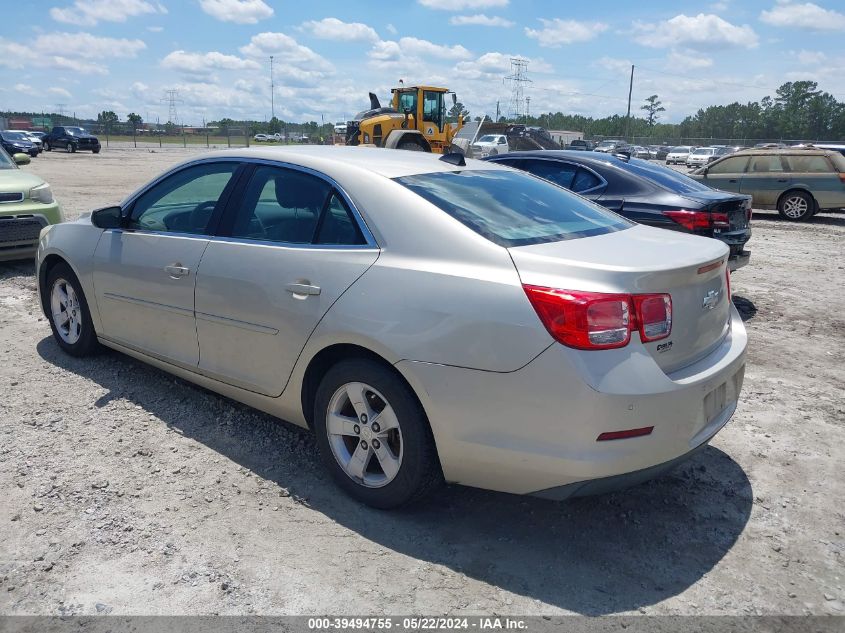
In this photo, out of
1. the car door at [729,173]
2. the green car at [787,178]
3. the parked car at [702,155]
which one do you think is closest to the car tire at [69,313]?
the green car at [787,178]

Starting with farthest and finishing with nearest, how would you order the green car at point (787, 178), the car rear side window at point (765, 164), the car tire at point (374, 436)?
1. the car rear side window at point (765, 164)
2. the green car at point (787, 178)
3. the car tire at point (374, 436)

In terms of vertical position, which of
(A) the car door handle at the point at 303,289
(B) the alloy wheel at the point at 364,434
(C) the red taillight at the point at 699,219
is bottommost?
(B) the alloy wheel at the point at 364,434

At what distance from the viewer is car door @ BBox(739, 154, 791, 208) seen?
1516cm

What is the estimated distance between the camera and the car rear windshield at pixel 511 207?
10.2ft

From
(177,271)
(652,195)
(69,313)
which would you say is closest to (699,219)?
(652,195)

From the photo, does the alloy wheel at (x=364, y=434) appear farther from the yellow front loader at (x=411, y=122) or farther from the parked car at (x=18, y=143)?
the parked car at (x=18, y=143)

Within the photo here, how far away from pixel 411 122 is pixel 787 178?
14.3 meters

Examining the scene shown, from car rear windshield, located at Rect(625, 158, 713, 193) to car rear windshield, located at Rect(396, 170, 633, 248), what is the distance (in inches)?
140

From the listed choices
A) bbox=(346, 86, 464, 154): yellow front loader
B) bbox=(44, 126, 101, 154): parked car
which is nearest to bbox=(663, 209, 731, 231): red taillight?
bbox=(346, 86, 464, 154): yellow front loader

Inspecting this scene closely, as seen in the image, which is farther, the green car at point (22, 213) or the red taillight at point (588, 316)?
the green car at point (22, 213)

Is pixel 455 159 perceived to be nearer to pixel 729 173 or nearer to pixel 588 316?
pixel 588 316

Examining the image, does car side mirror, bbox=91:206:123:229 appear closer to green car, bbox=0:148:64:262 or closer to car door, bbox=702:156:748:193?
green car, bbox=0:148:64:262

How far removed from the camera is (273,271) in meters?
3.44

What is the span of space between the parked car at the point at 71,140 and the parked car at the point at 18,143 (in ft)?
13.3
